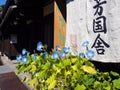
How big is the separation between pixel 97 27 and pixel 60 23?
252 cm

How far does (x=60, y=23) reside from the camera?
260 inches

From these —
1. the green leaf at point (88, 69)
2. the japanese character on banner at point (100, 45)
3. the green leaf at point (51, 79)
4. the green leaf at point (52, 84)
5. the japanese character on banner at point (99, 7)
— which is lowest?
the green leaf at point (52, 84)

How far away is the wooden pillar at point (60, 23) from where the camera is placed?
21.4ft

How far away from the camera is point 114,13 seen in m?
3.69

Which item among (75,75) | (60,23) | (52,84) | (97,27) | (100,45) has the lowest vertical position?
(52,84)

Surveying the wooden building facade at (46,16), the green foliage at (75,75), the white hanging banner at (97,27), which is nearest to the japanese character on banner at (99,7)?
the white hanging banner at (97,27)

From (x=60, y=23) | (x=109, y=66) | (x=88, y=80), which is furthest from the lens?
(x=60, y=23)

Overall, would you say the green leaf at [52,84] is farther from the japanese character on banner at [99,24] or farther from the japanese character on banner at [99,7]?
the japanese character on banner at [99,7]

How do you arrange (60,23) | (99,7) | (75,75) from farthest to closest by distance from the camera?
(60,23)
(99,7)
(75,75)

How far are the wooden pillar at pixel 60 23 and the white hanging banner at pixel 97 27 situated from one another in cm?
125

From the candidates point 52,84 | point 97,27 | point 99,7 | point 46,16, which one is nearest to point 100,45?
Answer: point 97,27

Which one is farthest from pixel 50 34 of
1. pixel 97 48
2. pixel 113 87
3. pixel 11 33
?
pixel 11 33

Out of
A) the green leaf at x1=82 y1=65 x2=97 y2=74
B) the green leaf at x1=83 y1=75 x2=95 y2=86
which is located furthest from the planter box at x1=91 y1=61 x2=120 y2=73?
the green leaf at x1=83 y1=75 x2=95 y2=86

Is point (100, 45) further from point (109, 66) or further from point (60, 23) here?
point (60, 23)
